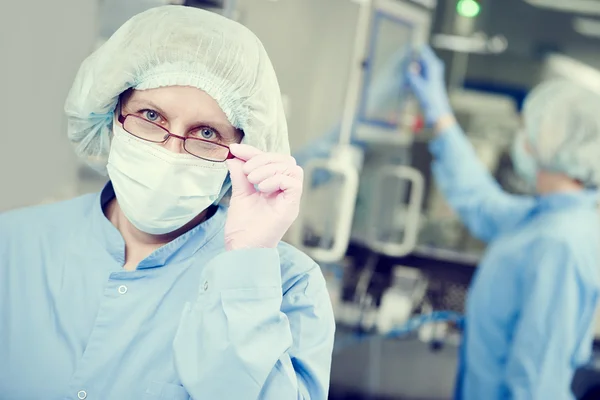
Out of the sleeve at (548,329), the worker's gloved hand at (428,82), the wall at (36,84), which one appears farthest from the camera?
the worker's gloved hand at (428,82)

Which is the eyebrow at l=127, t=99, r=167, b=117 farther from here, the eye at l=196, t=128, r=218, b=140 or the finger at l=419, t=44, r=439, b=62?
the finger at l=419, t=44, r=439, b=62

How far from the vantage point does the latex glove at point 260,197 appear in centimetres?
109

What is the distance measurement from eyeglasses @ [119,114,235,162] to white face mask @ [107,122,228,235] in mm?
10

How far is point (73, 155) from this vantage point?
138 cm

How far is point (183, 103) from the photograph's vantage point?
3.84ft

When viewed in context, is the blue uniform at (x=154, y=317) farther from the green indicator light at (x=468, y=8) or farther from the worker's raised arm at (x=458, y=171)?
the green indicator light at (x=468, y=8)

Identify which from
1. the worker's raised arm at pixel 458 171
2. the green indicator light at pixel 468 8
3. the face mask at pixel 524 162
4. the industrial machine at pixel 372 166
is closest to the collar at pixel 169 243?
the industrial machine at pixel 372 166

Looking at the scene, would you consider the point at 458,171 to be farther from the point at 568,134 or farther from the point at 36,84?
the point at 36,84

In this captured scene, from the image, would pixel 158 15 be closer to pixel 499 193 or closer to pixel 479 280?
pixel 479 280

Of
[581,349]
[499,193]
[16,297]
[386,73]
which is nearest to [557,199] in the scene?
[499,193]

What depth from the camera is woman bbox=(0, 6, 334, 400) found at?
43.8 inches

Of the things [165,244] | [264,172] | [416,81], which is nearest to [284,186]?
[264,172]

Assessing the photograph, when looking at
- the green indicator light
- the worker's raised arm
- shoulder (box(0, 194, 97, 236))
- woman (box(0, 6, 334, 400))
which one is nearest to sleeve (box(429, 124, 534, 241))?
the worker's raised arm

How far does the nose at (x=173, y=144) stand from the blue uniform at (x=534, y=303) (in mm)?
1614
